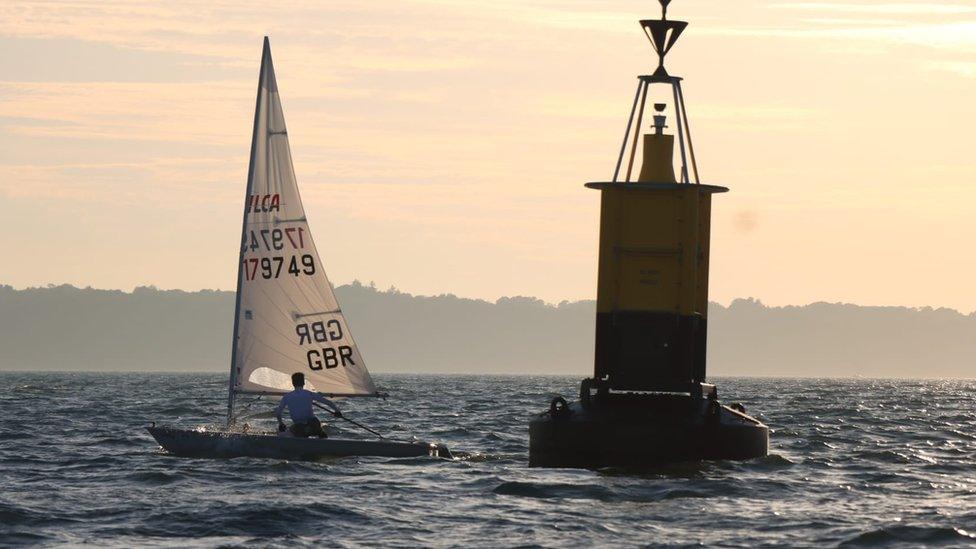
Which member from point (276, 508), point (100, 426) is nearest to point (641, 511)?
point (276, 508)

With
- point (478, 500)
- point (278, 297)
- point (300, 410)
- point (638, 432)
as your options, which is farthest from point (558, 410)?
point (278, 297)

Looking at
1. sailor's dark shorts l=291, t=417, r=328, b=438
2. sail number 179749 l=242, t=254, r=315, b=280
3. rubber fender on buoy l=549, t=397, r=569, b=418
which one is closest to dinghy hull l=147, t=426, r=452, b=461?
sailor's dark shorts l=291, t=417, r=328, b=438

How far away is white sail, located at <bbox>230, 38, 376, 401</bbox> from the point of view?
32.6 metres

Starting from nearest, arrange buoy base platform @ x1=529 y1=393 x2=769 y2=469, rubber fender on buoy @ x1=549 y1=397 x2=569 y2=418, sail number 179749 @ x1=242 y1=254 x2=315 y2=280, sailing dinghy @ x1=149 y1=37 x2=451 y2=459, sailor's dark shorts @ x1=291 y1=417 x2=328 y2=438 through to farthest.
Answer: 1. buoy base platform @ x1=529 y1=393 x2=769 y2=469
2. rubber fender on buoy @ x1=549 y1=397 x2=569 y2=418
3. sailor's dark shorts @ x1=291 y1=417 x2=328 y2=438
4. sailing dinghy @ x1=149 y1=37 x2=451 y2=459
5. sail number 179749 @ x1=242 y1=254 x2=315 y2=280

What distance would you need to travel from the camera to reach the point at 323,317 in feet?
108

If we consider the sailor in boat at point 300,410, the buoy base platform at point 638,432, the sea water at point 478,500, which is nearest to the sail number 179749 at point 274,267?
the sailor in boat at point 300,410

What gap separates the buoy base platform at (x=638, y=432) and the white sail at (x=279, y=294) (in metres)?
6.57

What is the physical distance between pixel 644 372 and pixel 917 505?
5.18 meters

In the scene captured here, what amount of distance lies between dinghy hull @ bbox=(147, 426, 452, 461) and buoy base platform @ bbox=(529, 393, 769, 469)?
415 cm

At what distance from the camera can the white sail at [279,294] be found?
3262 centimetres

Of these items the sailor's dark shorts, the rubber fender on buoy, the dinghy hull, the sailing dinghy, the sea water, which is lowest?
the sea water

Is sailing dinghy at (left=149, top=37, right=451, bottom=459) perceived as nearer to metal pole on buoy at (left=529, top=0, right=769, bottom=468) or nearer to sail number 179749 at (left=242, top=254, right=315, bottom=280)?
sail number 179749 at (left=242, top=254, right=315, bottom=280)

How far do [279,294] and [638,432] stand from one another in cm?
962

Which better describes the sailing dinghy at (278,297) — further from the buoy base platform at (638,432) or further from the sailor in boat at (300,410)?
the buoy base platform at (638,432)
